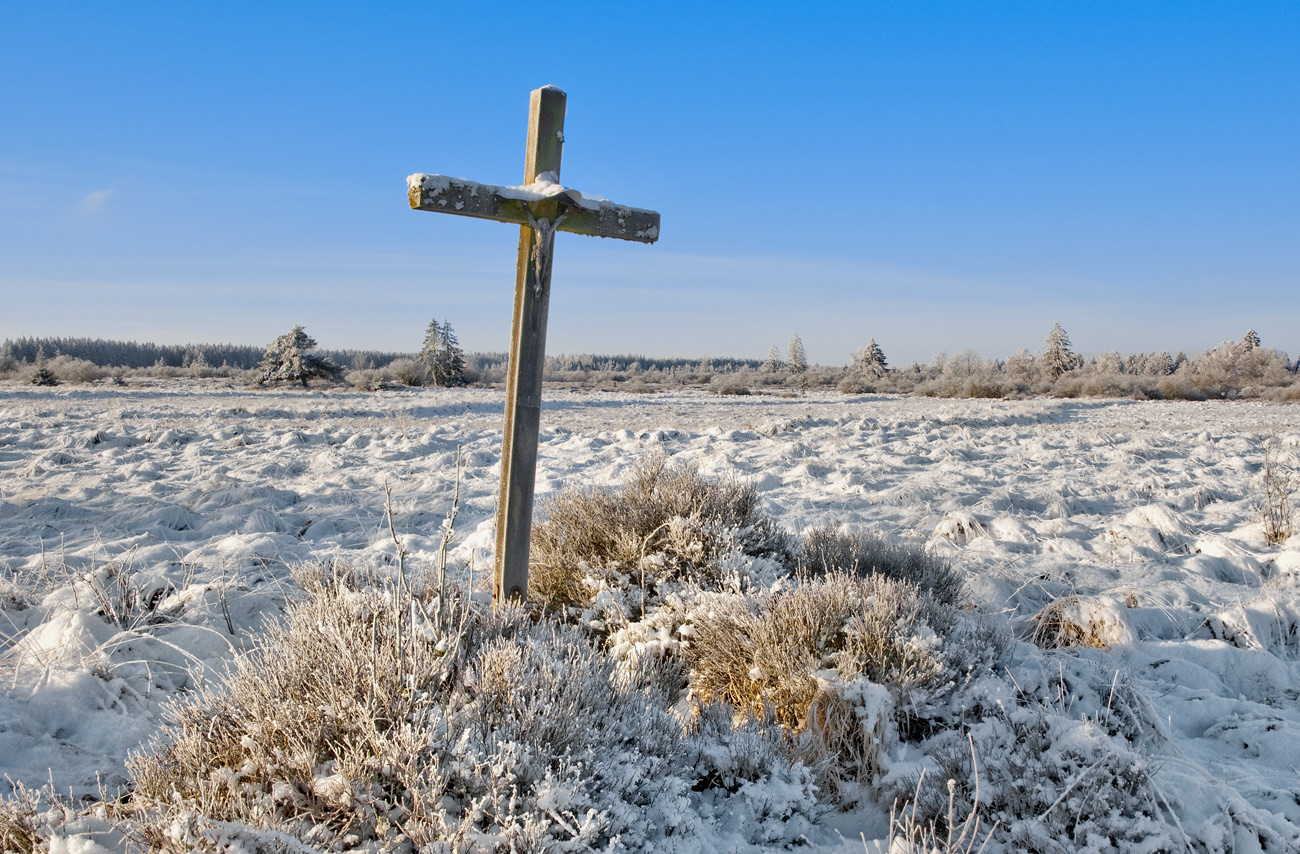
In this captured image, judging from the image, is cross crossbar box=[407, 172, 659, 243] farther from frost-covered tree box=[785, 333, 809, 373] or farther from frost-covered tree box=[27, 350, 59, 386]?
frost-covered tree box=[785, 333, 809, 373]

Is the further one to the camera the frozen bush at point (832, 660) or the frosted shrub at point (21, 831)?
the frozen bush at point (832, 660)

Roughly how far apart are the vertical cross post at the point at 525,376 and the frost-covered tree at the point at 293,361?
26.5 meters

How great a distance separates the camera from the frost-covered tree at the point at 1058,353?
49406 mm

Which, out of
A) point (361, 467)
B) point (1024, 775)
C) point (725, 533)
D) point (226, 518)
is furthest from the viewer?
point (361, 467)

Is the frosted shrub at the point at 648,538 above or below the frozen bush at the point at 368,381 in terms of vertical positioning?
below

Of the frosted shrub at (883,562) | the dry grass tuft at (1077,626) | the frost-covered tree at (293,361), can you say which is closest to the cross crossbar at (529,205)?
the frosted shrub at (883,562)

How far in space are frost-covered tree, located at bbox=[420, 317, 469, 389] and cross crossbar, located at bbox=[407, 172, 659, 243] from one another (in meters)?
29.6

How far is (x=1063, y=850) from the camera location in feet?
6.73

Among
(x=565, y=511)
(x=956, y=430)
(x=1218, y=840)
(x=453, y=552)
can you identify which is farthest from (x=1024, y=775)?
(x=956, y=430)

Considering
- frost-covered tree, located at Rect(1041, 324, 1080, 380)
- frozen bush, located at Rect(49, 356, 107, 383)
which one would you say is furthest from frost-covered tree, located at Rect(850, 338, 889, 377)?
frozen bush, located at Rect(49, 356, 107, 383)

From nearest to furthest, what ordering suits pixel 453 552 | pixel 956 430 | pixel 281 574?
pixel 281 574, pixel 453 552, pixel 956 430

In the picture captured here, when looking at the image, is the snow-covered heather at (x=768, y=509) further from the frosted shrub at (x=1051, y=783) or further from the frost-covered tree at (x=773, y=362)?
the frost-covered tree at (x=773, y=362)

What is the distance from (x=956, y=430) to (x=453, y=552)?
37.7ft

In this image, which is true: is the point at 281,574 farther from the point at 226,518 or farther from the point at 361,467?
the point at 361,467
